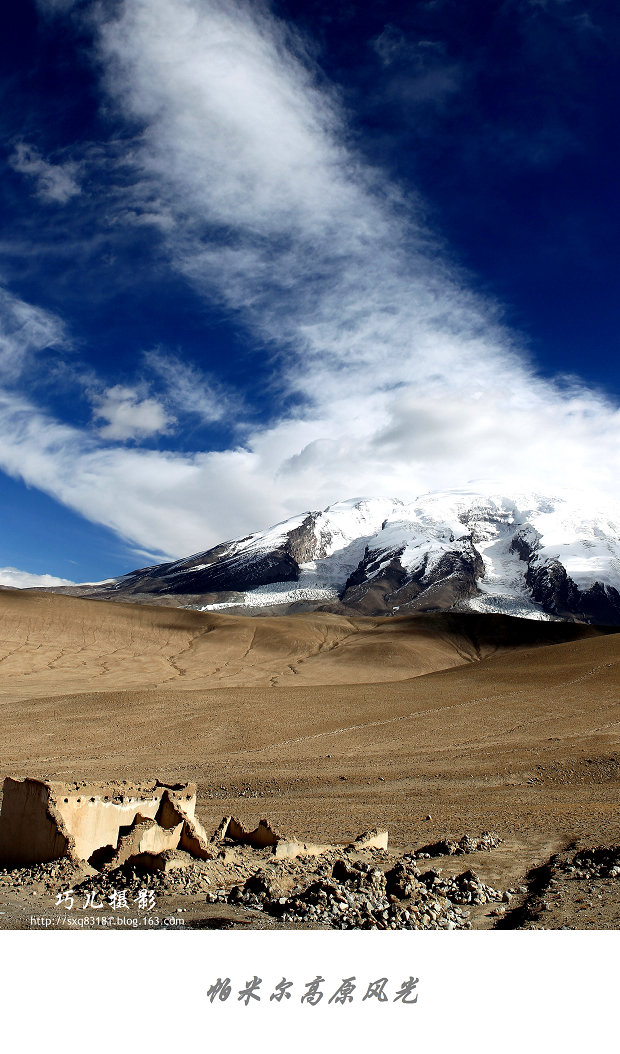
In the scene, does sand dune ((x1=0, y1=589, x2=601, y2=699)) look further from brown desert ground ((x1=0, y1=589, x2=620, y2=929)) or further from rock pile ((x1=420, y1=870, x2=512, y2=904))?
rock pile ((x1=420, y1=870, x2=512, y2=904))

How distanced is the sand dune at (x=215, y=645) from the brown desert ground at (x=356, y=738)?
1.15 ft

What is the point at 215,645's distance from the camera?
210 feet

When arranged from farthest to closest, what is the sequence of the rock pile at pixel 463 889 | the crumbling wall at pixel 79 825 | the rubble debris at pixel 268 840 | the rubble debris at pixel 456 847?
the rubble debris at pixel 456 847 < the rubble debris at pixel 268 840 < the crumbling wall at pixel 79 825 < the rock pile at pixel 463 889

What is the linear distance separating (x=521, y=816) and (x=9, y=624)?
56.4 meters

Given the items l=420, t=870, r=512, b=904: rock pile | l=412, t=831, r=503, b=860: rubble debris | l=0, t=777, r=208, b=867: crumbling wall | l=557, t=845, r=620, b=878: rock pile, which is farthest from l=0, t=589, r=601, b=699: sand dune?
l=557, t=845, r=620, b=878: rock pile

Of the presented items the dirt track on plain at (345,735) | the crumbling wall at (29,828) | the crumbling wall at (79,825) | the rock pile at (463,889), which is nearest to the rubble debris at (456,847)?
the dirt track on plain at (345,735)

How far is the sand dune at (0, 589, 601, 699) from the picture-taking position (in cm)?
4891

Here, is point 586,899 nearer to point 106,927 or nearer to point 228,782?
point 106,927

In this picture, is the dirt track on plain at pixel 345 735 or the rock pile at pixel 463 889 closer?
the rock pile at pixel 463 889

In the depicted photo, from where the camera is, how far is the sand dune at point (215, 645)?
1925 inches

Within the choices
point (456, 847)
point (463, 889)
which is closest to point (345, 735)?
point (456, 847)

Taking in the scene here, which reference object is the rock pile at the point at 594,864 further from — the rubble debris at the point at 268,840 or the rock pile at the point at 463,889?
the rubble debris at the point at 268,840

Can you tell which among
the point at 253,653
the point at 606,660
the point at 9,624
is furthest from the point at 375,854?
the point at 9,624

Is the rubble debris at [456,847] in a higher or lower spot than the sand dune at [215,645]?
lower
